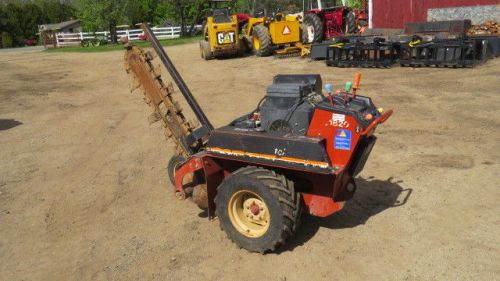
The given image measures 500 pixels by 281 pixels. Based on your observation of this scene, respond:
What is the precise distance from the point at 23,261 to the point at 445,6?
19.3m

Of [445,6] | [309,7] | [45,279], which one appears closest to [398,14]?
[445,6]

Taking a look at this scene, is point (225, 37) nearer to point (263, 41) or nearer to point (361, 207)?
point (263, 41)

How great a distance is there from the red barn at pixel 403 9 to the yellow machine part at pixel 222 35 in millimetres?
7469

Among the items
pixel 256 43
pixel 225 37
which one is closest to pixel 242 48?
pixel 256 43

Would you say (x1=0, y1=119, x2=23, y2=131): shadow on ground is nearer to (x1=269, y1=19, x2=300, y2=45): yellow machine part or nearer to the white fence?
(x1=269, y1=19, x2=300, y2=45): yellow machine part

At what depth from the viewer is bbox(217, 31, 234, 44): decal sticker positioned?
18234 millimetres

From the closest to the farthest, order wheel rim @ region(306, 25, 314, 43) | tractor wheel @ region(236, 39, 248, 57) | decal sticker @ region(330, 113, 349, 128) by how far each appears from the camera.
Answer: decal sticker @ region(330, 113, 349, 128) < wheel rim @ region(306, 25, 314, 43) < tractor wheel @ region(236, 39, 248, 57)

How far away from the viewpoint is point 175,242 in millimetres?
4812

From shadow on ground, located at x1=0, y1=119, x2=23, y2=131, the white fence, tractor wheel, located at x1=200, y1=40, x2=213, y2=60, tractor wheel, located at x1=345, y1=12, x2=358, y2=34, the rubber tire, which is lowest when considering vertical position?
shadow on ground, located at x1=0, y1=119, x2=23, y2=131

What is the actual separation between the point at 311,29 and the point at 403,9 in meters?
4.94

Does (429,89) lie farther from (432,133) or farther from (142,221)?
(142,221)

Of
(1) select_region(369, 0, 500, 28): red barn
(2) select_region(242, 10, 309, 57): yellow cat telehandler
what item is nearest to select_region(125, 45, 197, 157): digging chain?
(2) select_region(242, 10, 309, 57): yellow cat telehandler

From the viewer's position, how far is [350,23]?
19.6 metres

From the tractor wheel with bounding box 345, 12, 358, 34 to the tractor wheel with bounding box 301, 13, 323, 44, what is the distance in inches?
71.0
